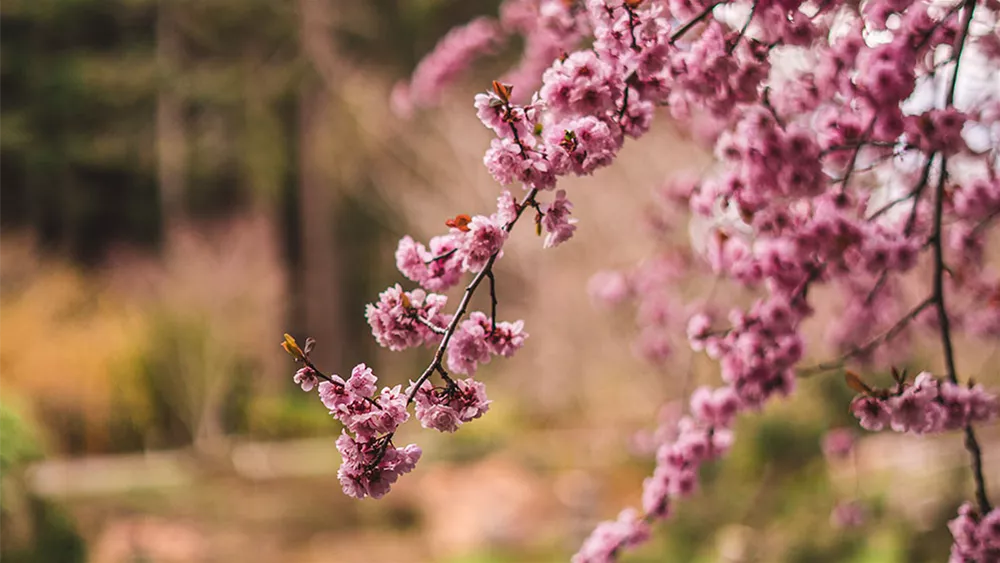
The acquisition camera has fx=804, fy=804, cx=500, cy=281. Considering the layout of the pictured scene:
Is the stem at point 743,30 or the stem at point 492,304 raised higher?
the stem at point 743,30

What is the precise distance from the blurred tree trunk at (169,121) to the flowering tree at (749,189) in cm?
764

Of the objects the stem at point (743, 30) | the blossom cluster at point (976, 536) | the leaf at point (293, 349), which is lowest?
the blossom cluster at point (976, 536)

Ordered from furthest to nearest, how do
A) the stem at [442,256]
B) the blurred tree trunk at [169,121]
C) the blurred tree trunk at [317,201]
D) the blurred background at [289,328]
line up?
the blurred tree trunk at [169,121] → the blurred tree trunk at [317,201] → the blurred background at [289,328] → the stem at [442,256]

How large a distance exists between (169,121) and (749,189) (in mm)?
8321

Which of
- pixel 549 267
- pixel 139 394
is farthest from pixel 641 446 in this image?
pixel 139 394

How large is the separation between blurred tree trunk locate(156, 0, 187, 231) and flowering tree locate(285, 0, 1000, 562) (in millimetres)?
7635

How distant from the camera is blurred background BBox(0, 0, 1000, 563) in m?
3.14

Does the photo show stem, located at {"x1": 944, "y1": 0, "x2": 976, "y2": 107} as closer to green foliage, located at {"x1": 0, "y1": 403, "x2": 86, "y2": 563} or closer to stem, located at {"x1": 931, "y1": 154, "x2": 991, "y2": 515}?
stem, located at {"x1": 931, "y1": 154, "x2": 991, "y2": 515}

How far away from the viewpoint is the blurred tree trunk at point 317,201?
781 centimetres

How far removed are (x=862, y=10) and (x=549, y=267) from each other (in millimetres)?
3626

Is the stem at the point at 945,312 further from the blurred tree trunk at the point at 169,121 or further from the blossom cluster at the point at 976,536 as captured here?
the blurred tree trunk at the point at 169,121

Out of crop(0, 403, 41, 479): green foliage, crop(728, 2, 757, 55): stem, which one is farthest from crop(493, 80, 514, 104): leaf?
crop(0, 403, 41, 479): green foliage

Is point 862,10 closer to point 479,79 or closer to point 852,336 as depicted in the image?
point 852,336

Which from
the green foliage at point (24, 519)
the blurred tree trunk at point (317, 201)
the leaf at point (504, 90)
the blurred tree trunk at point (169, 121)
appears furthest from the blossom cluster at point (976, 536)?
the blurred tree trunk at point (169, 121)
